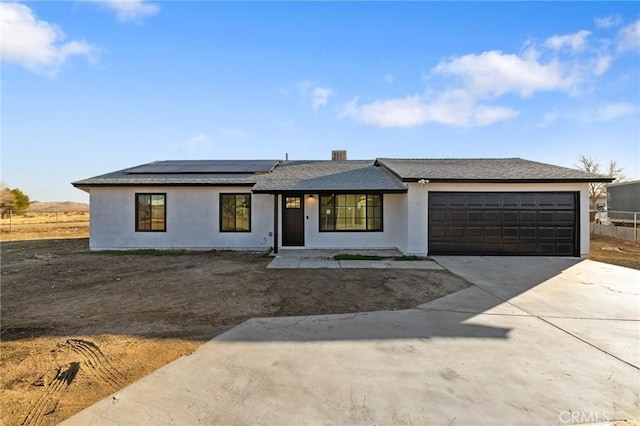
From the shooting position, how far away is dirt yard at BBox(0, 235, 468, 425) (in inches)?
113

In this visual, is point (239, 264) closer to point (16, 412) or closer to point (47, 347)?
point (47, 347)

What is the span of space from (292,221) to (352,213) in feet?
7.91

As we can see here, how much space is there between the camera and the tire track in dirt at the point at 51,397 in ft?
7.72

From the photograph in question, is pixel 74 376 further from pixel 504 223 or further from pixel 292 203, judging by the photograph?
pixel 504 223

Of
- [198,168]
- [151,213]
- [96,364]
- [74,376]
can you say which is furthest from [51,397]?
[198,168]

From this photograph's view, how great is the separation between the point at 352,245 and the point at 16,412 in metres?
9.81

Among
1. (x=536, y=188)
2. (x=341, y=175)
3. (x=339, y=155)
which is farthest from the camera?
(x=339, y=155)

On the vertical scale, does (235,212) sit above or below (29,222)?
above

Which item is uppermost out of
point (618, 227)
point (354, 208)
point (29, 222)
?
point (354, 208)

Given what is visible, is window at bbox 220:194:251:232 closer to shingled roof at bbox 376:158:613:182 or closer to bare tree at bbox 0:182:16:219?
shingled roof at bbox 376:158:613:182

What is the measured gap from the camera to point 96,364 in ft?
10.4

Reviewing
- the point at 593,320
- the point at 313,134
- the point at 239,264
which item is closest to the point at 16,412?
the point at 239,264

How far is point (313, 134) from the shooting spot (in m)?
18.6

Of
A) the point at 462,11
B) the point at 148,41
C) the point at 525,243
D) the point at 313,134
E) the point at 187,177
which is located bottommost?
the point at 525,243
